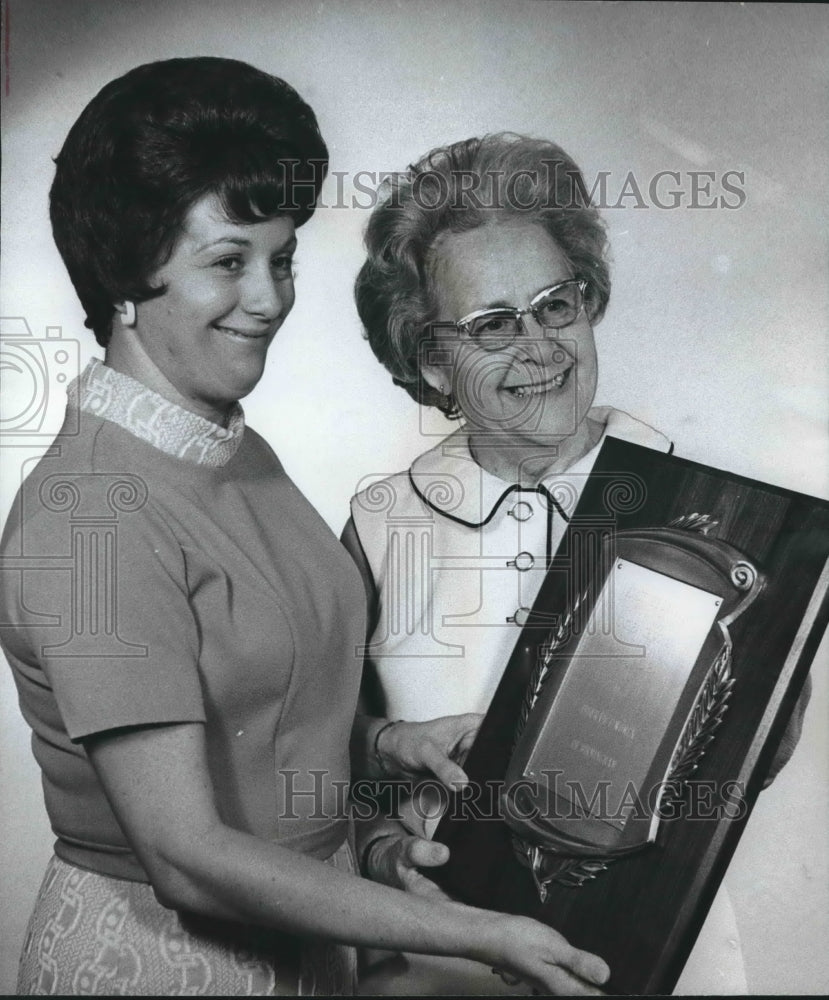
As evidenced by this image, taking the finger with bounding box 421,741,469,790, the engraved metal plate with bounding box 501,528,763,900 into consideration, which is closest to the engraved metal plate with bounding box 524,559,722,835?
the engraved metal plate with bounding box 501,528,763,900

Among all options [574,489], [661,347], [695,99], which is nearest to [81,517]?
[574,489]

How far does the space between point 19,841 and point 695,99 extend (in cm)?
149

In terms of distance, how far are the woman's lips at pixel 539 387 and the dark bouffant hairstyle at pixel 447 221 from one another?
0.10m

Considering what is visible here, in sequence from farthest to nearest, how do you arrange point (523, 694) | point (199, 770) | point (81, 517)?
point (523, 694) < point (81, 517) < point (199, 770)

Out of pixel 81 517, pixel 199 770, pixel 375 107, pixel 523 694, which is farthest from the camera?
pixel 375 107

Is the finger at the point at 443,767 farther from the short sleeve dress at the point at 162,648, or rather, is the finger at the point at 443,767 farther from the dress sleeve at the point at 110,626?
the dress sleeve at the point at 110,626

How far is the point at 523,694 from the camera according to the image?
1.61 metres

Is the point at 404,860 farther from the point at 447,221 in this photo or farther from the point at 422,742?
the point at 447,221

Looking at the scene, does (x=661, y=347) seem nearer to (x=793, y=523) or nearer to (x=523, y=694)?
(x=793, y=523)

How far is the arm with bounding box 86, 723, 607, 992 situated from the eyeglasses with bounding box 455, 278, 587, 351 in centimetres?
69

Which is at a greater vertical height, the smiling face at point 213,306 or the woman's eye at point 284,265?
the woman's eye at point 284,265

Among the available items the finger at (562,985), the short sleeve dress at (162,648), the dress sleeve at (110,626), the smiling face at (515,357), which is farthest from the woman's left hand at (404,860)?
the smiling face at (515,357)

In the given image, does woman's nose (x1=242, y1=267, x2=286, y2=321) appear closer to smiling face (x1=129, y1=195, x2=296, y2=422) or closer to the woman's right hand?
smiling face (x1=129, y1=195, x2=296, y2=422)

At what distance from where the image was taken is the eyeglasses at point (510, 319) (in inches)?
64.9
